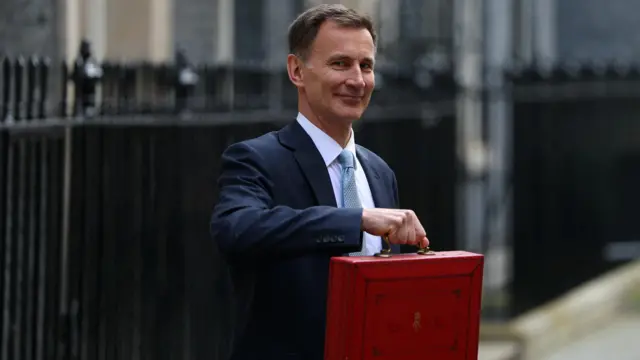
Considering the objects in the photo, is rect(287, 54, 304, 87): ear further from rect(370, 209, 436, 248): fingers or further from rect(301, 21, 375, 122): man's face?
rect(370, 209, 436, 248): fingers

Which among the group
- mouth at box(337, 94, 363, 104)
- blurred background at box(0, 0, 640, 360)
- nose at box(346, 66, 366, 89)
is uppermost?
nose at box(346, 66, 366, 89)

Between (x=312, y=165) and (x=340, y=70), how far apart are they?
20 centimetres

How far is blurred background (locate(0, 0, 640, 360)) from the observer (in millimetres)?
5125

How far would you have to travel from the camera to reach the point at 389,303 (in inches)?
130

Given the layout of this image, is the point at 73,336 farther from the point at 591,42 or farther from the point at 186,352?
the point at 591,42

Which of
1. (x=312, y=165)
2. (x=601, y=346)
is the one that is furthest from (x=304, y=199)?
(x=601, y=346)

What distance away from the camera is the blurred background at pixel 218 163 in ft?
16.8

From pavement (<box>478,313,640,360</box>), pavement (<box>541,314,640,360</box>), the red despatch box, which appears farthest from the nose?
pavement (<box>541,314,640,360</box>)

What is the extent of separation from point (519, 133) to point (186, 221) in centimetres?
530

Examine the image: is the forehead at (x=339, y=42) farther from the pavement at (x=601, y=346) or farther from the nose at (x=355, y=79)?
the pavement at (x=601, y=346)

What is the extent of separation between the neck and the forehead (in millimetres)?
144

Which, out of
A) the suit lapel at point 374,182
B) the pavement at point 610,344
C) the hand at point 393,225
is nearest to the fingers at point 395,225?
the hand at point 393,225

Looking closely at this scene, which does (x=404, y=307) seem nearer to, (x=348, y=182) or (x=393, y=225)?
(x=393, y=225)

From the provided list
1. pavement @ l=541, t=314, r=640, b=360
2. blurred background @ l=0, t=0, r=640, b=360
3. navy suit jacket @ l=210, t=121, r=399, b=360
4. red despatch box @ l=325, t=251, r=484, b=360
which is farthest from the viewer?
pavement @ l=541, t=314, r=640, b=360
